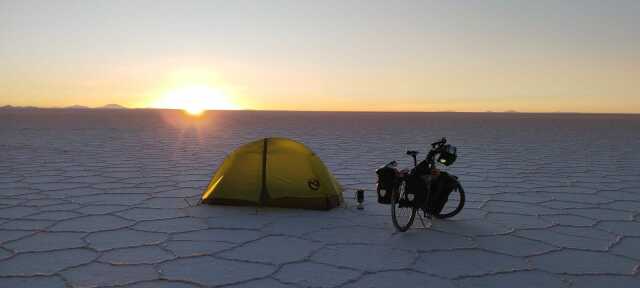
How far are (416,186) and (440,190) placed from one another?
0.31 metres

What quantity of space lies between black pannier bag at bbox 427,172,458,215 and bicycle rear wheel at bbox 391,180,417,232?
0.69 ft

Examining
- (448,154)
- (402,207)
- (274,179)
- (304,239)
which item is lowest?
(304,239)

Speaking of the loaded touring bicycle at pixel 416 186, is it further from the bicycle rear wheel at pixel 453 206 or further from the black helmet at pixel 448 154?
the bicycle rear wheel at pixel 453 206

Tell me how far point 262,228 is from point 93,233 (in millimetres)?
1257

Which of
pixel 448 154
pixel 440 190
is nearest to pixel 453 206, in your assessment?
pixel 440 190

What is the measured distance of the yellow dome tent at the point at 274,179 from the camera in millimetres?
4766

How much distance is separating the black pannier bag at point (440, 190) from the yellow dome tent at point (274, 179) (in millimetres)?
962

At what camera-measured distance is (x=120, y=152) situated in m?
10.4

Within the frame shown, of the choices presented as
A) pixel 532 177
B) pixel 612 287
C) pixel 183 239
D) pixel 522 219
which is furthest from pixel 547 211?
pixel 183 239

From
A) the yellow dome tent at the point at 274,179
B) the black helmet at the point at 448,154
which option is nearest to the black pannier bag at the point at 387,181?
the black helmet at the point at 448,154

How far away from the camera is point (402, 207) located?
4.12 m

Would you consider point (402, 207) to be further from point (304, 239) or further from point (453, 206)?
point (453, 206)

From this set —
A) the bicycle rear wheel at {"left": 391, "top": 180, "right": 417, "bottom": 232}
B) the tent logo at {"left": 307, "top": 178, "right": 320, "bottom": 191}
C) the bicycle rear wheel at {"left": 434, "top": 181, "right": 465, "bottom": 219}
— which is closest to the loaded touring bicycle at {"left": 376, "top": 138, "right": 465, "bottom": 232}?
the bicycle rear wheel at {"left": 391, "top": 180, "right": 417, "bottom": 232}

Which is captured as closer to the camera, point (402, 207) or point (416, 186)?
point (416, 186)
